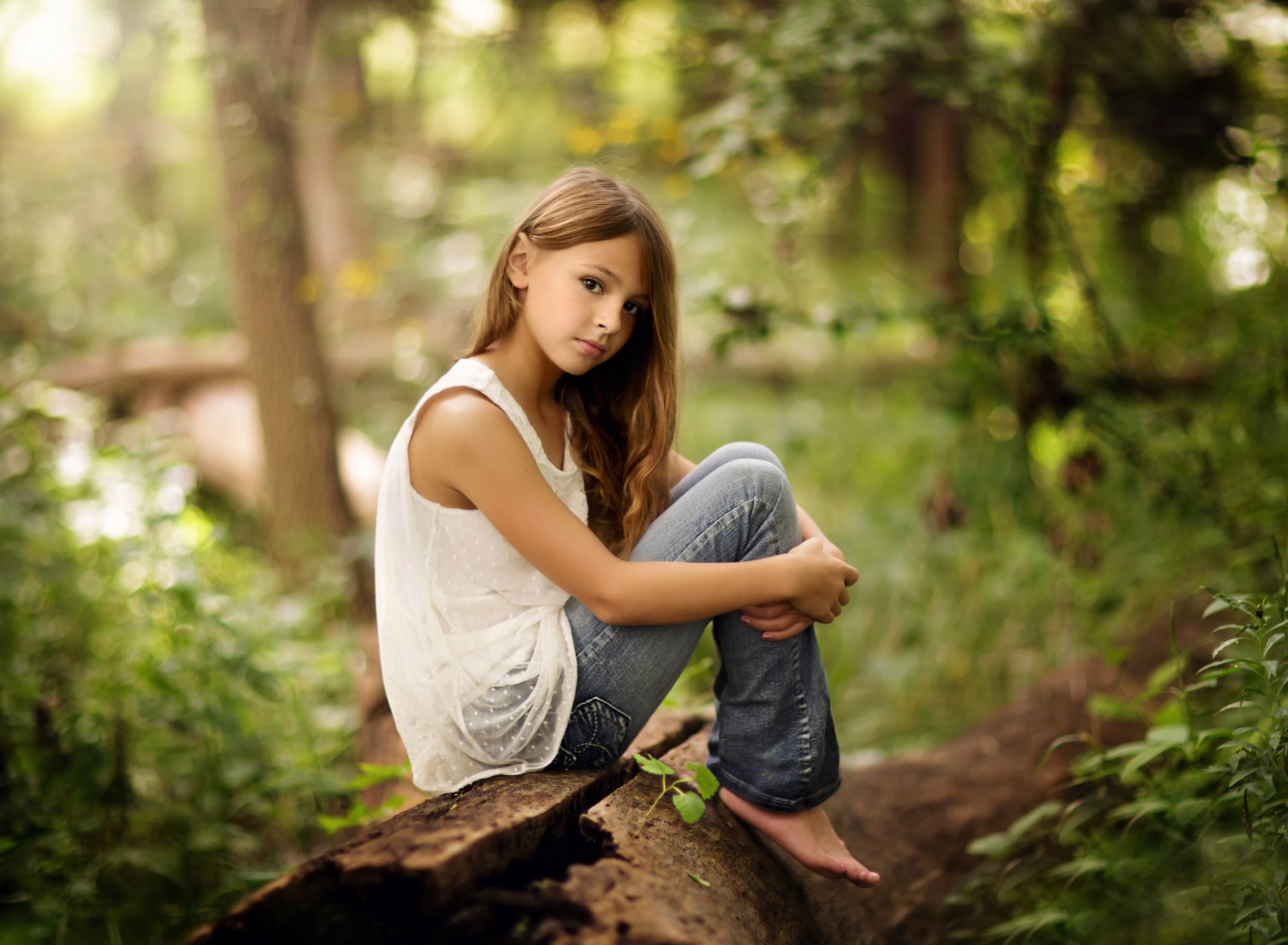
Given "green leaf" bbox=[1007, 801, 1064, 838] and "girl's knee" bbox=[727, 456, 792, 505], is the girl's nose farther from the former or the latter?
"green leaf" bbox=[1007, 801, 1064, 838]

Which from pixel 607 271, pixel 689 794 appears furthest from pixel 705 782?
pixel 607 271

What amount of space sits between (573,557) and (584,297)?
0.51m

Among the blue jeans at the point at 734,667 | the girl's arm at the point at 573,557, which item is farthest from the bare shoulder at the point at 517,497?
the blue jeans at the point at 734,667

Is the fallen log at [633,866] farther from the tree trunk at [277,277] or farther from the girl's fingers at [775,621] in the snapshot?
the tree trunk at [277,277]

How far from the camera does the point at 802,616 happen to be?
1753mm

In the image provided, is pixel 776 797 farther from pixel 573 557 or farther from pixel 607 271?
pixel 607 271

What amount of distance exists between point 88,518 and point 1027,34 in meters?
3.81

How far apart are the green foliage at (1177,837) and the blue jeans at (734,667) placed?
55cm

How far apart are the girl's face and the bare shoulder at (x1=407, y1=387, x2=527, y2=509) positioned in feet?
0.67

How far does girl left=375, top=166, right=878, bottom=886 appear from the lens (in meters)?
1.70

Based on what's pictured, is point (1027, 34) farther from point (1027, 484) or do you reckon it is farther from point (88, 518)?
point (88, 518)

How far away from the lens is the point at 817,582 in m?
1.72

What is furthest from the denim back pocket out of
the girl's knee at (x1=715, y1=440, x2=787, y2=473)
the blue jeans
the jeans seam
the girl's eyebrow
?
the girl's eyebrow

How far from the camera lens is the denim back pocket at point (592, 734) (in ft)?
5.78
